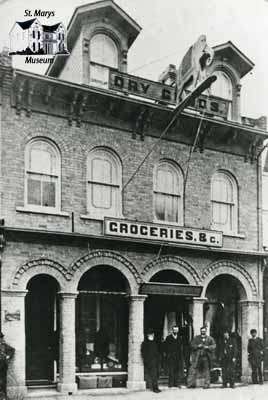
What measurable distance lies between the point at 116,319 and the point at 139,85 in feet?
18.9

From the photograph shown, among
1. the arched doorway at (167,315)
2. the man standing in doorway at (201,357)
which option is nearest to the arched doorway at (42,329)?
the arched doorway at (167,315)

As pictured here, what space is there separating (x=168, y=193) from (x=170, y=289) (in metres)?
2.44

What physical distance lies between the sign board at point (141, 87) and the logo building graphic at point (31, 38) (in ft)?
9.75

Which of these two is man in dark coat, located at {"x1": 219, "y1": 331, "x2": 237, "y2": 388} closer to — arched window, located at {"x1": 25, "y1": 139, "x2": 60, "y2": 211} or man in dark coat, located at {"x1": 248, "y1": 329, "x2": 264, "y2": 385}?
man in dark coat, located at {"x1": 248, "y1": 329, "x2": 264, "y2": 385}

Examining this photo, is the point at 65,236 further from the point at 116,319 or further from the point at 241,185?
the point at 241,185

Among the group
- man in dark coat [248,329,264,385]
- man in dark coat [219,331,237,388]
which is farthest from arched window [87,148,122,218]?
man in dark coat [248,329,264,385]

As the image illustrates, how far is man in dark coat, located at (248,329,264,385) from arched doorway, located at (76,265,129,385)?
3.28 m

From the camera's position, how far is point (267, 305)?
1809 cm

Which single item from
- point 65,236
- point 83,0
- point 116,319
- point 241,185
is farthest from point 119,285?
point 83,0

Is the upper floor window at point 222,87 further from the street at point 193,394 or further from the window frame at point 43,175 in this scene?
the street at point 193,394

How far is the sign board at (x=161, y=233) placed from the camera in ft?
49.8

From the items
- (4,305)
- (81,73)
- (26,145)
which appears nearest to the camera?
(4,305)

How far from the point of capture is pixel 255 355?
1628 cm

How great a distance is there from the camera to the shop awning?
15.4 metres
